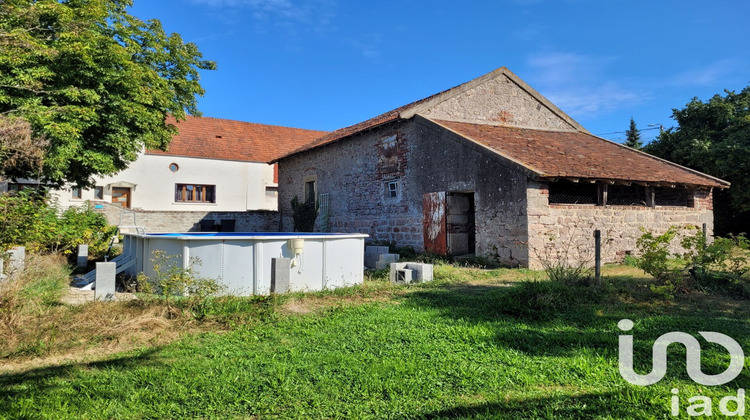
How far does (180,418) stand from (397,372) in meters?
1.80

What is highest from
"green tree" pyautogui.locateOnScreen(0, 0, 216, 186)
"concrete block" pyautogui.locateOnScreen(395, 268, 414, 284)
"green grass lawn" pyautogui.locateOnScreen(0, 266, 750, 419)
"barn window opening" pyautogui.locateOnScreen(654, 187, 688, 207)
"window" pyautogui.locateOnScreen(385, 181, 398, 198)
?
"green tree" pyautogui.locateOnScreen(0, 0, 216, 186)

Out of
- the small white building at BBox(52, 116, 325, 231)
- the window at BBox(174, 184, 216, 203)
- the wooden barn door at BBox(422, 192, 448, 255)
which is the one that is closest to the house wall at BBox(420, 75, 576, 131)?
the wooden barn door at BBox(422, 192, 448, 255)

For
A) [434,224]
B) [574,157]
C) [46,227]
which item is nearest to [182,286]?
[46,227]

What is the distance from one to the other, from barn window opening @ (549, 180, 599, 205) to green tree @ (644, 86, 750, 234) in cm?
898

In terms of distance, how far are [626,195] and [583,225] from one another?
102 inches

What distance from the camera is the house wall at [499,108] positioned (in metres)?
14.7

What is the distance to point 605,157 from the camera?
42.8ft

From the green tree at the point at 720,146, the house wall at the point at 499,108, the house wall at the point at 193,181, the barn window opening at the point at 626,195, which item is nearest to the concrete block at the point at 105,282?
the house wall at the point at 499,108

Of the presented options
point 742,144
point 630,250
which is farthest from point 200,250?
point 742,144

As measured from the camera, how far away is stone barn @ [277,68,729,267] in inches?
433

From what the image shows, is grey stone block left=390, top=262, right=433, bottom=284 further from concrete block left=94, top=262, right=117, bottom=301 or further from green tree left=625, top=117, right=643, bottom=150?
green tree left=625, top=117, right=643, bottom=150

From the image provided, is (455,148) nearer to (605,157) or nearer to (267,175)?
(605,157)

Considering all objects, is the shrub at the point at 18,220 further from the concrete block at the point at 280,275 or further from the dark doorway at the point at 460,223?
the dark doorway at the point at 460,223

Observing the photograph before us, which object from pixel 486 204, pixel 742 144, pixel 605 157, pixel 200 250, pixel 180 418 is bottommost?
pixel 180 418
